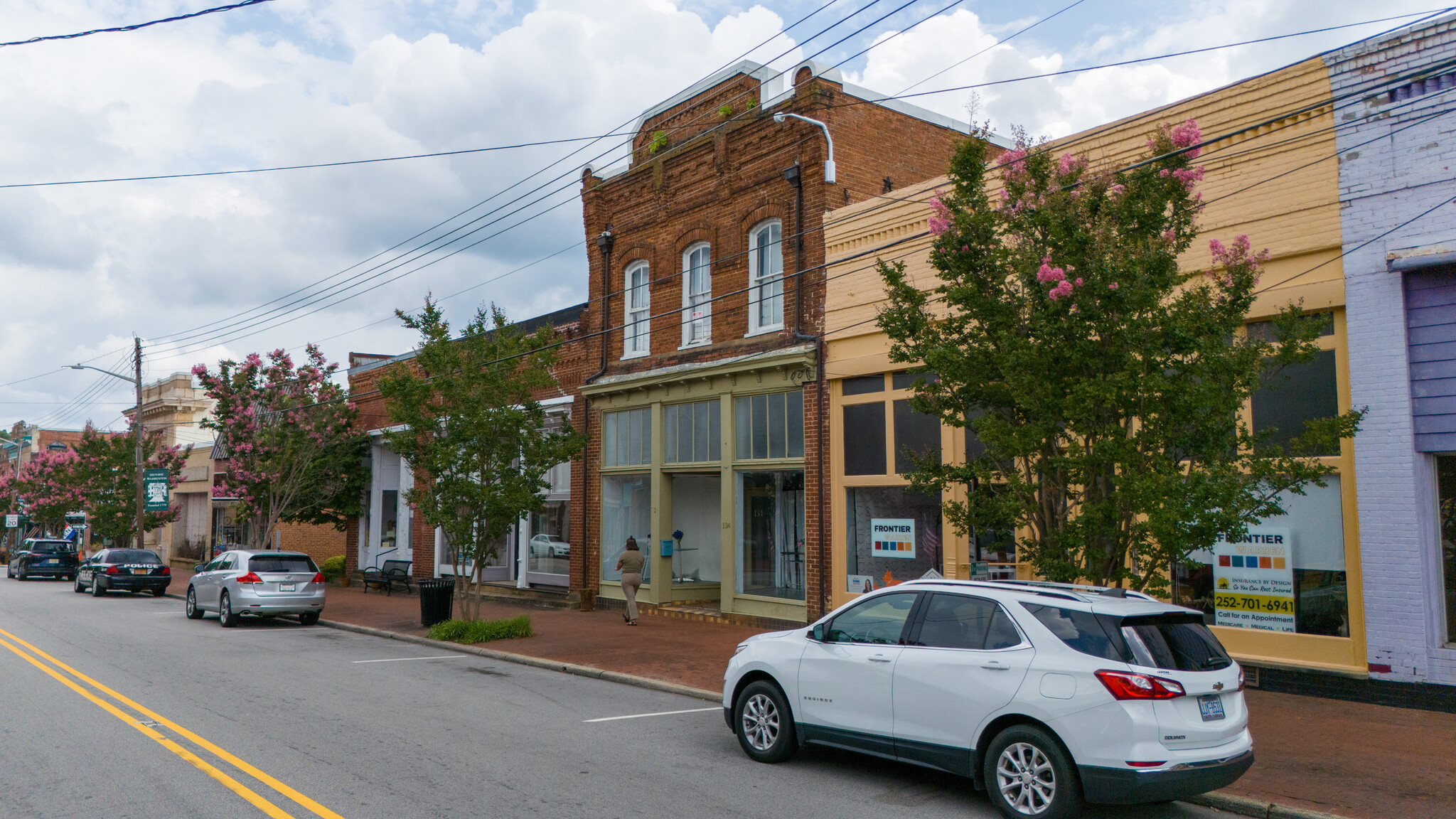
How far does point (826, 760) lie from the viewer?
8.01 metres

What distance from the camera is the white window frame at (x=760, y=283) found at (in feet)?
57.5

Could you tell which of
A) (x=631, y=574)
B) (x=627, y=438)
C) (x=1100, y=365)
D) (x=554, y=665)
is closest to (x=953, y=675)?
(x=1100, y=365)

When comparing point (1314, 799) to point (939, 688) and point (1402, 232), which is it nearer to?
point (939, 688)

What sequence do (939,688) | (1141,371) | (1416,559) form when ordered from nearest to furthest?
1. (939,688)
2. (1141,371)
3. (1416,559)

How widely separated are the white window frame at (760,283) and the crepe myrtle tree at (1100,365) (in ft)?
27.3

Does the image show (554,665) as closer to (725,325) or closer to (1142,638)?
(725,325)

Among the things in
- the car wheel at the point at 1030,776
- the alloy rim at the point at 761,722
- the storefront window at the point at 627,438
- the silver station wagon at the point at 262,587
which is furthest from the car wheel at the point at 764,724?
the silver station wagon at the point at 262,587

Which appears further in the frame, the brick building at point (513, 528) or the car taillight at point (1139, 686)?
the brick building at point (513, 528)

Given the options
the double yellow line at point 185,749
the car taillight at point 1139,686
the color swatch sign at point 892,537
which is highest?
the color swatch sign at point 892,537

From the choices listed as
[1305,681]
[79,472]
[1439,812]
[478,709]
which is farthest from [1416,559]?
[79,472]

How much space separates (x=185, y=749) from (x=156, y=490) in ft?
108

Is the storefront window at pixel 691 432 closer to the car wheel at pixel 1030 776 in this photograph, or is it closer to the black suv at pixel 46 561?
the car wheel at pixel 1030 776

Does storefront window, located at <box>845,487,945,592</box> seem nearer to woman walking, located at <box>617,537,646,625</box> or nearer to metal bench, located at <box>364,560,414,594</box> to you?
woman walking, located at <box>617,537,646,625</box>

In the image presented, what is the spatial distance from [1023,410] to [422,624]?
13.5m
